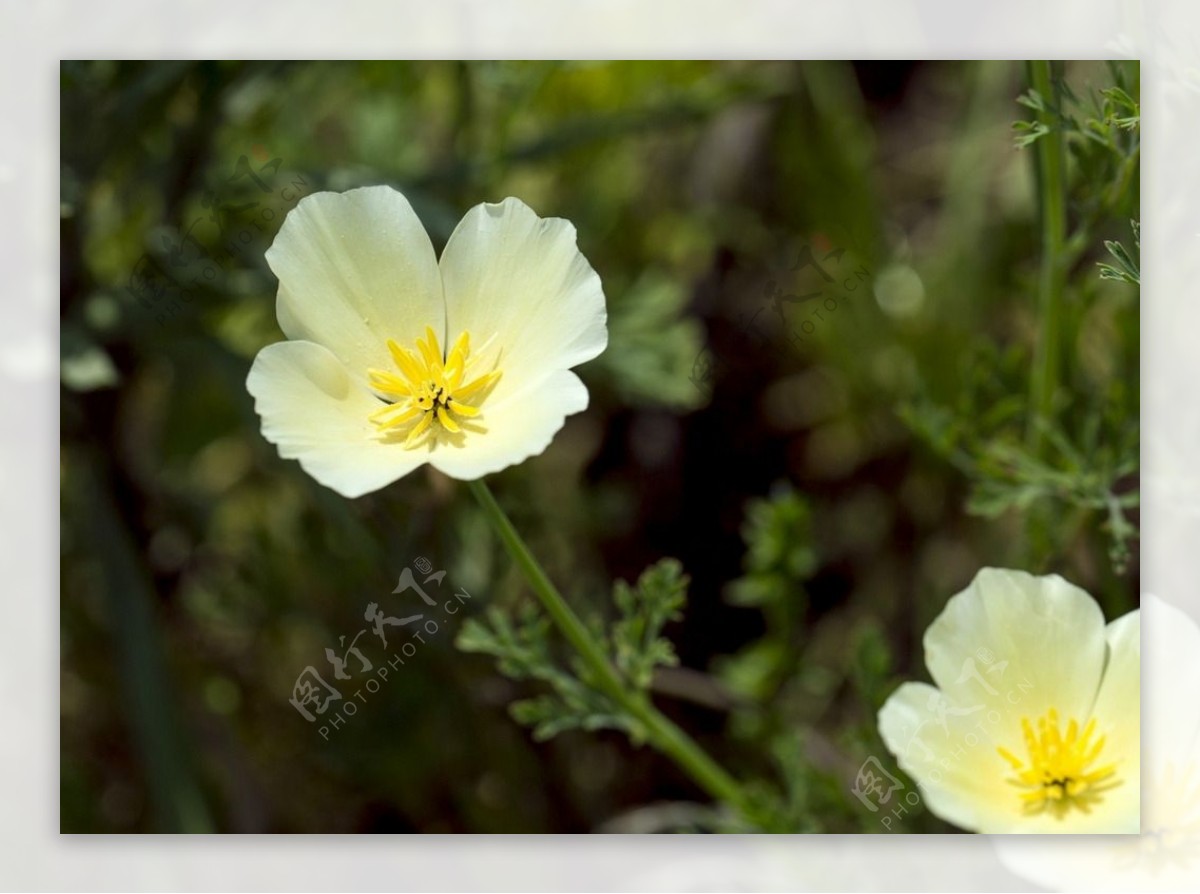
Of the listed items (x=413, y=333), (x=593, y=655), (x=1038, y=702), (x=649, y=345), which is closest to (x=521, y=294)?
(x=413, y=333)

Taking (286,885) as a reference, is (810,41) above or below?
above

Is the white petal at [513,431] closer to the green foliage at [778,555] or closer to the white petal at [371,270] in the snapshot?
the white petal at [371,270]

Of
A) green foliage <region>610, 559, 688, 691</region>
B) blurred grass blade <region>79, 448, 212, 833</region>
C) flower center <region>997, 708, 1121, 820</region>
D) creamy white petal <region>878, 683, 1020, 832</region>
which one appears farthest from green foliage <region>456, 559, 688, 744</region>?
blurred grass blade <region>79, 448, 212, 833</region>

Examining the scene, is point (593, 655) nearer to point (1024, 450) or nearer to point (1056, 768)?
point (1056, 768)

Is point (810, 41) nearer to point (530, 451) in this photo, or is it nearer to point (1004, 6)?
point (1004, 6)

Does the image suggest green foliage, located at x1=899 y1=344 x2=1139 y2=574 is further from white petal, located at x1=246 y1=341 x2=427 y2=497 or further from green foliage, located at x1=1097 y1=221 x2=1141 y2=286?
white petal, located at x1=246 y1=341 x2=427 y2=497

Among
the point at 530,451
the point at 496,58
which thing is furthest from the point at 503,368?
the point at 496,58
